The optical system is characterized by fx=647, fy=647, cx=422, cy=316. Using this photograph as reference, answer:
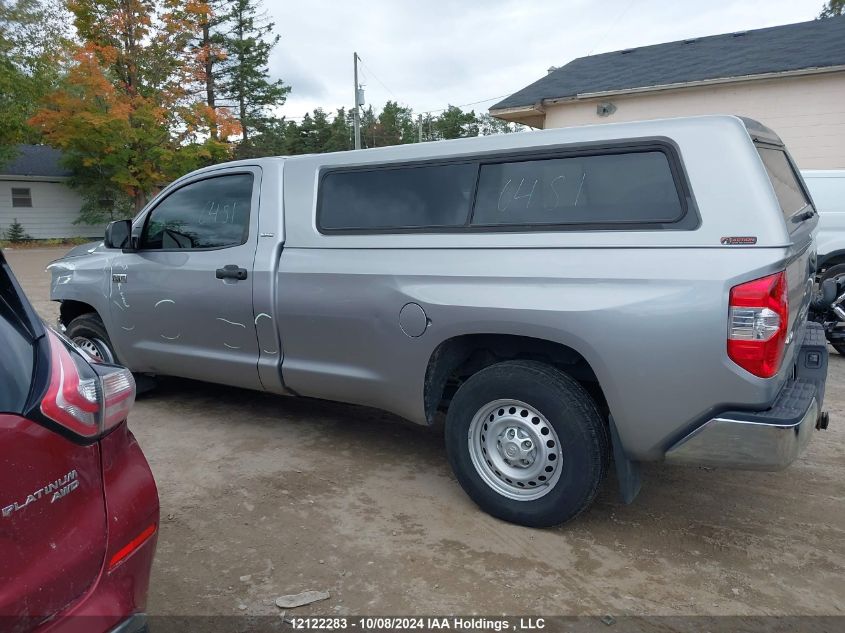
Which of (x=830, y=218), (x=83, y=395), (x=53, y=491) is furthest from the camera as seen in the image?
(x=830, y=218)

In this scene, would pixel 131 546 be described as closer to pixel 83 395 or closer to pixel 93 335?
pixel 83 395

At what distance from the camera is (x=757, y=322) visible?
266 centimetres

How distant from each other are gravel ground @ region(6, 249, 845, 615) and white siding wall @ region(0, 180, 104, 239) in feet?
89.3

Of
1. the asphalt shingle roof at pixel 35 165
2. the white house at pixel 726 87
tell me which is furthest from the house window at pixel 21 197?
the white house at pixel 726 87

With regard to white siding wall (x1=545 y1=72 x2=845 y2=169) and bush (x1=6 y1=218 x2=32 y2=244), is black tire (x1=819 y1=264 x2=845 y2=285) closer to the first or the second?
white siding wall (x1=545 y1=72 x2=845 y2=169)

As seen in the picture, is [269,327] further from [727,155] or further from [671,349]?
[727,155]

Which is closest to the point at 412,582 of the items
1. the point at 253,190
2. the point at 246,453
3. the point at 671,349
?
the point at 671,349

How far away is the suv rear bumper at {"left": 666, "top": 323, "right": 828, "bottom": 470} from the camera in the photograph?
107 inches

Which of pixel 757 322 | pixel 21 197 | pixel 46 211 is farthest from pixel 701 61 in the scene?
pixel 21 197

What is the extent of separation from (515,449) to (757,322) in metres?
1.30

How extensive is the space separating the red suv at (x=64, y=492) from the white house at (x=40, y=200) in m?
29.1

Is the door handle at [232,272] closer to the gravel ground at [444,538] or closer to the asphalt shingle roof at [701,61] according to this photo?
the gravel ground at [444,538]

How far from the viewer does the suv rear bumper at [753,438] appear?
8.93 ft

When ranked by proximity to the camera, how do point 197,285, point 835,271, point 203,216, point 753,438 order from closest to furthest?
1. point 753,438
2. point 197,285
3. point 203,216
4. point 835,271
